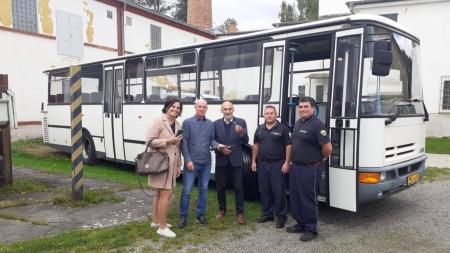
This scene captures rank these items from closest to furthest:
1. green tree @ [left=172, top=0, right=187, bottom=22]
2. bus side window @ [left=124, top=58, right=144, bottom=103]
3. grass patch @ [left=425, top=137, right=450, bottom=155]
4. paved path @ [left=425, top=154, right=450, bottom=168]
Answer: bus side window @ [left=124, top=58, right=144, bottom=103] → paved path @ [left=425, top=154, right=450, bottom=168] → grass patch @ [left=425, top=137, right=450, bottom=155] → green tree @ [left=172, top=0, right=187, bottom=22]

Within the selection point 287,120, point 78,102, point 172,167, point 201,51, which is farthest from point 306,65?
point 78,102

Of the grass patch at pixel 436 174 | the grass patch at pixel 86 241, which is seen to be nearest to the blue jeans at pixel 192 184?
the grass patch at pixel 86 241

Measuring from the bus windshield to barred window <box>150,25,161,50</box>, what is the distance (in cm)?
1786

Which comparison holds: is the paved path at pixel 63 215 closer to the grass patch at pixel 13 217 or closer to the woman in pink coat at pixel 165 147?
the grass patch at pixel 13 217

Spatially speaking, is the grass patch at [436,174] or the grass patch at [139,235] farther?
the grass patch at [436,174]

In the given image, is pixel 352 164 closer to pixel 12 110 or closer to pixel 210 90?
pixel 210 90

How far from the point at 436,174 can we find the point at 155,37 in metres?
17.2

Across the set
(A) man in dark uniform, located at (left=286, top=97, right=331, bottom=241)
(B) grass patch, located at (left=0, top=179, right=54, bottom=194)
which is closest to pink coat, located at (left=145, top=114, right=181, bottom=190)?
(A) man in dark uniform, located at (left=286, top=97, right=331, bottom=241)

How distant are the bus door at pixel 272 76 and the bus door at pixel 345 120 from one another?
3.13 ft

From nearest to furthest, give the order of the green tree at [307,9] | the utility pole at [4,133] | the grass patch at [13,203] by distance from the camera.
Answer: the grass patch at [13,203] → the utility pole at [4,133] → the green tree at [307,9]

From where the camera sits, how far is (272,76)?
624cm

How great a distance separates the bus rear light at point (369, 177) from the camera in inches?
203

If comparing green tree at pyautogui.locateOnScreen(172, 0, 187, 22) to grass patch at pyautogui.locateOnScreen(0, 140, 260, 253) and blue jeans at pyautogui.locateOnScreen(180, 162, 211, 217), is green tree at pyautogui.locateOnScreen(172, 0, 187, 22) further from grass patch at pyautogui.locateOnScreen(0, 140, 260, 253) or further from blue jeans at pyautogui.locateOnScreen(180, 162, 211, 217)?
blue jeans at pyautogui.locateOnScreen(180, 162, 211, 217)

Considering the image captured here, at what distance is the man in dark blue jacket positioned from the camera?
18.1 feet
